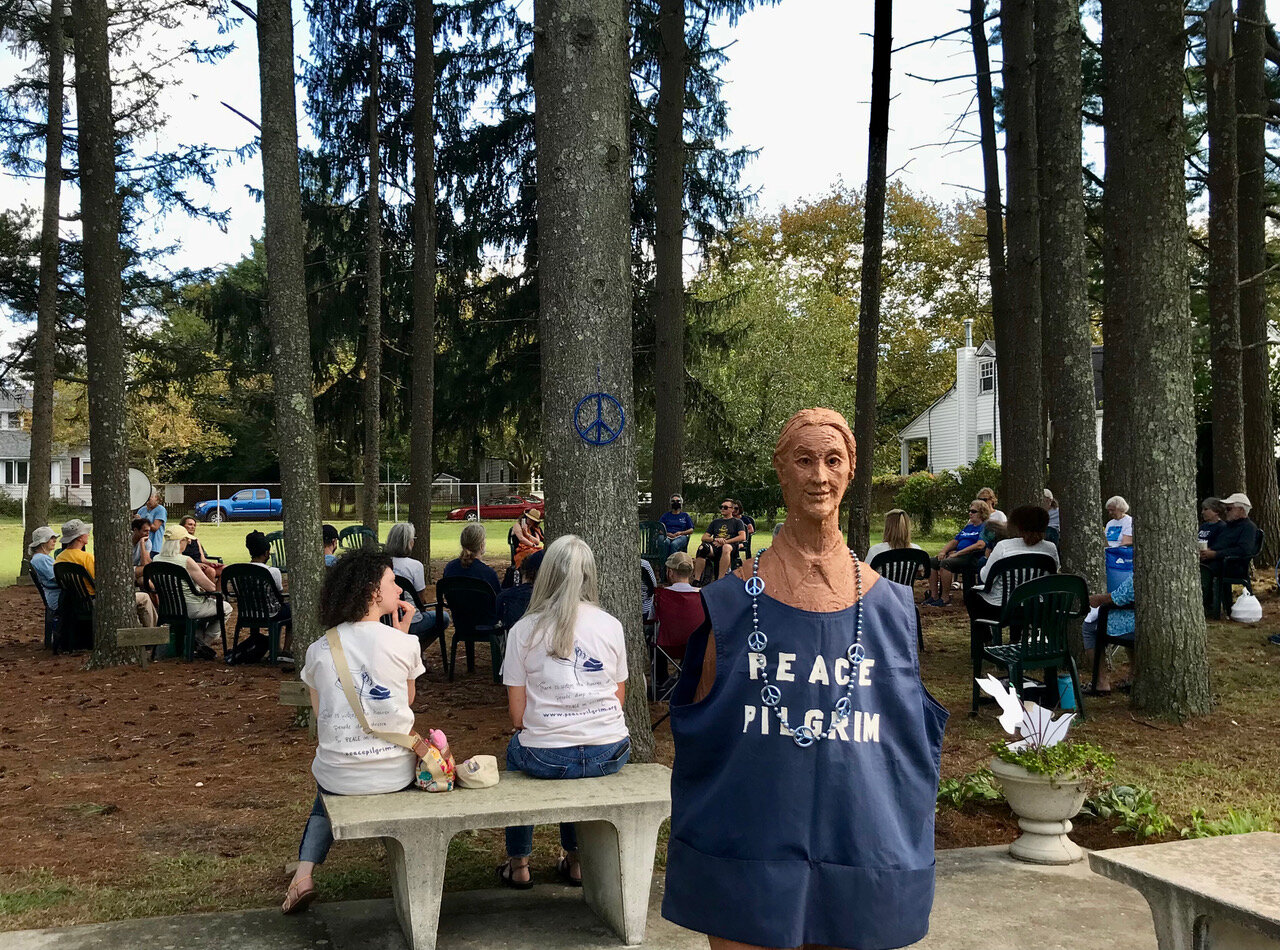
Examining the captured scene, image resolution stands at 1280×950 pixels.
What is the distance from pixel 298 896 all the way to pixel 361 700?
2.50 ft

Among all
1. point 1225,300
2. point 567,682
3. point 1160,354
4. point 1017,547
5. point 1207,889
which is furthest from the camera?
point 1225,300

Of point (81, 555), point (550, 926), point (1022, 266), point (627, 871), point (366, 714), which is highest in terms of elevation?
point (1022, 266)

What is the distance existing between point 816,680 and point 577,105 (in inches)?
167

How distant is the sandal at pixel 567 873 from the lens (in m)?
4.86

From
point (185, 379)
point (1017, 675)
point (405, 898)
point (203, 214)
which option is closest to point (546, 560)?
→ point (405, 898)

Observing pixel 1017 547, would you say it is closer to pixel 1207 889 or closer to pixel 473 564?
pixel 473 564

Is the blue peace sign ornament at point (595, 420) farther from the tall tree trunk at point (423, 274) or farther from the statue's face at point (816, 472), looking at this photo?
the tall tree trunk at point (423, 274)

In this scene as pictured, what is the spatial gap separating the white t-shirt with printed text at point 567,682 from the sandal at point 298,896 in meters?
0.95

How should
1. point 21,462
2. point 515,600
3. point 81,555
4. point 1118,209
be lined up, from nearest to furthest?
point 1118,209, point 515,600, point 81,555, point 21,462

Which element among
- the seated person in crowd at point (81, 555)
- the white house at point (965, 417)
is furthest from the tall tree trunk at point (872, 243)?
the white house at point (965, 417)

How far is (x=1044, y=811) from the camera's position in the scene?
502cm

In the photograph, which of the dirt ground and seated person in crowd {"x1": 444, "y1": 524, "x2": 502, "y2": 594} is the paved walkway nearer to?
the dirt ground

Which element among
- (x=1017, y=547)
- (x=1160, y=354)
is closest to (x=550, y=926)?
(x=1160, y=354)

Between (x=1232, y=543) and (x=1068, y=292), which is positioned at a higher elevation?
(x=1068, y=292)
